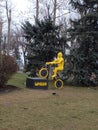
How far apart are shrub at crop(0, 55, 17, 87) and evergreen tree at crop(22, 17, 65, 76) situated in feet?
13.9

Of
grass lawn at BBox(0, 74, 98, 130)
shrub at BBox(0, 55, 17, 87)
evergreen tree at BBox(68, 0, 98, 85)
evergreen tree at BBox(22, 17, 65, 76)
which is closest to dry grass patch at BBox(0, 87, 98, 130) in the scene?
grass lawn at BBox(0, 74, 98, 130)

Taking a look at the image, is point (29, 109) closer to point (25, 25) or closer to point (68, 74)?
point (68, 74)

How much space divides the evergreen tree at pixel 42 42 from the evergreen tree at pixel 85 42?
115 cm

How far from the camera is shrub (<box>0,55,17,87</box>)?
10342 mm

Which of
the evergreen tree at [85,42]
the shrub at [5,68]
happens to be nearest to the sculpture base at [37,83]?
the shrub at [5,68]

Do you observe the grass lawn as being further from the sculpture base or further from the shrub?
the sculpture base

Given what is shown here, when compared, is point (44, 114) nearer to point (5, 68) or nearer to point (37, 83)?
point (5, 68)

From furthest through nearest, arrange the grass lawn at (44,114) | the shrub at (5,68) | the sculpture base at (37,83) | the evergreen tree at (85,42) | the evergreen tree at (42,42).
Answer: the evergreen tree at (42,42) → the evergreen tree at (85,42) → the sculpture base at (37,83) → the shrub at (5,68) → the grass lawn at (44,114)

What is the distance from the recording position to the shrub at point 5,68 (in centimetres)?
1034

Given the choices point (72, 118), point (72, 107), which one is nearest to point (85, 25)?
point (72, 107)

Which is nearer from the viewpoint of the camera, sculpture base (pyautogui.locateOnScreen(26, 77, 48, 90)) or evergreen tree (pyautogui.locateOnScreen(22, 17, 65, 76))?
sculpture base (pyautogui.locateOnScreen(26, 77, 48, 90))

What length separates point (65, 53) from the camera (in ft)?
47.9

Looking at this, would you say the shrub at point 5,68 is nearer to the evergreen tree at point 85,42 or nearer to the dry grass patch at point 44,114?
the dry grass patch at point 44,114

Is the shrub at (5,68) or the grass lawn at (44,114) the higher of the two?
the shrub at (5,68)
